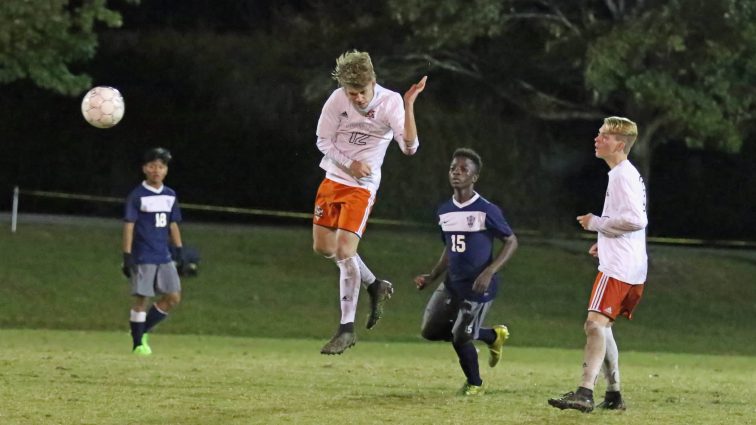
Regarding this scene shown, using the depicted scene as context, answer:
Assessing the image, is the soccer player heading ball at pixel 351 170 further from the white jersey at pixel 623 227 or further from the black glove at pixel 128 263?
the black glove at pixel 128 263

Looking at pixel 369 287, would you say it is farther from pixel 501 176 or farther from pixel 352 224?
pixel 501 176

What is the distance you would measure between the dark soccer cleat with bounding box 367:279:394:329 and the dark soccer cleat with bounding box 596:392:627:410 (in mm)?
1995

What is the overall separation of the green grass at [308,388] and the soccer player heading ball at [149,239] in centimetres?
69

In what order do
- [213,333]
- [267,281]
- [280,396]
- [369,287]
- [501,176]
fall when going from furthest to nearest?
1. [501,176]
2. [267,281]
3. [213,333]
4. [369,287]
5. [280,396]

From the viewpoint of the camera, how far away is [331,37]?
29.0 meters

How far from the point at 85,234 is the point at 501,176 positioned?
8.69 meters

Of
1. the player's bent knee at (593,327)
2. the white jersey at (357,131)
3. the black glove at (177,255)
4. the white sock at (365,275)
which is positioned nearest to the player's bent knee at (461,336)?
the white sock at (365,275)

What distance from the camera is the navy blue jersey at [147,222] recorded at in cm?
1681

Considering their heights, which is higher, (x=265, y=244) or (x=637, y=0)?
(x=637, y=0)

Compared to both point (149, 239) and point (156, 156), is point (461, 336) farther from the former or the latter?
point (156, 156)

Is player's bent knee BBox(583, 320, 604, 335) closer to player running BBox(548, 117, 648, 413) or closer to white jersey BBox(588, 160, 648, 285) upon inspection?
player running BBox(548, 117, 648, 413)

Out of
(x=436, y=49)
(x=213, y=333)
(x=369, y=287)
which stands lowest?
(x=213, y=333)

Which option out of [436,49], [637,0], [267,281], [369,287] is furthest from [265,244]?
[369,287]

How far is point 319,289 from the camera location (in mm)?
26078
